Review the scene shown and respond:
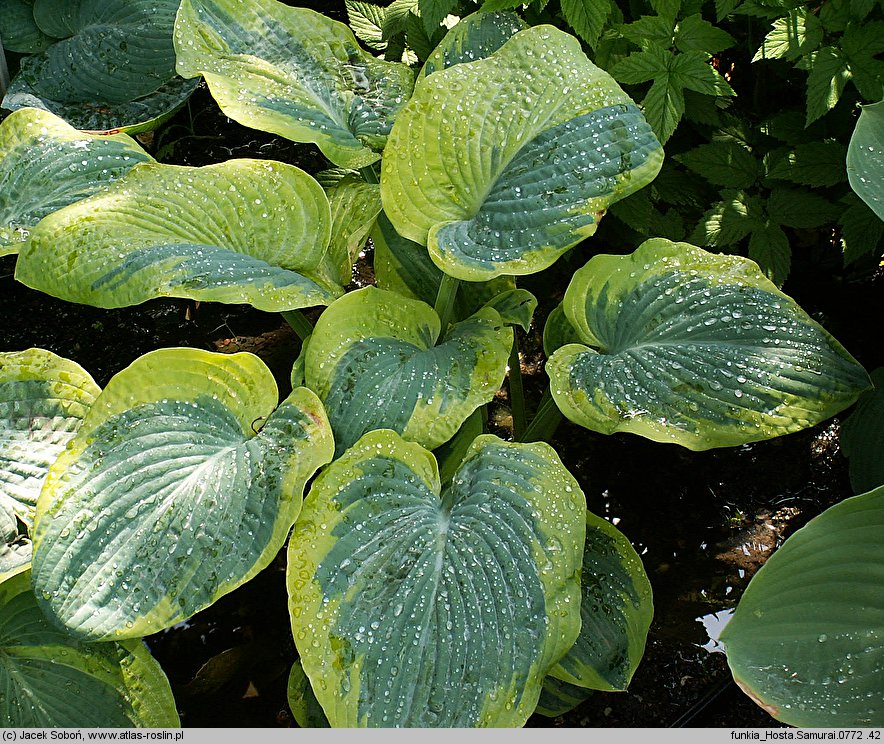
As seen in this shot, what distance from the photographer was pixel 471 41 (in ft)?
4.56

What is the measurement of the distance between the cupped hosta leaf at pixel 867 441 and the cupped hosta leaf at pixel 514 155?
1.79 ft

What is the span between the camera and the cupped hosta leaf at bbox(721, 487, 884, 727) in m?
0.89

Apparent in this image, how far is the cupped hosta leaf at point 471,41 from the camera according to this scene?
1381mm

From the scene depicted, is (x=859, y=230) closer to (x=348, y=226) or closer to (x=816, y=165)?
(x=816, y=165)

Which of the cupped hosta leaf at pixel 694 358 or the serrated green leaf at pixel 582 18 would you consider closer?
the cupped hosta leaf at pixel 694 358

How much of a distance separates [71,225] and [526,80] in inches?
26.5

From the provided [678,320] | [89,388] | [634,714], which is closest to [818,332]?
[678,320]

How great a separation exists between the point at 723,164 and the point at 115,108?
1275mm

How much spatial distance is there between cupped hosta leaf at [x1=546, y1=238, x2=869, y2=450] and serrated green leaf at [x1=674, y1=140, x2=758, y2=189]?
0.40m

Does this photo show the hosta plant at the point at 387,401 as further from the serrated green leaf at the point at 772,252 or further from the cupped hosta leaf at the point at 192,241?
the serrated green leaf at the point at 772,252

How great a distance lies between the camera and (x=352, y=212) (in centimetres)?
142

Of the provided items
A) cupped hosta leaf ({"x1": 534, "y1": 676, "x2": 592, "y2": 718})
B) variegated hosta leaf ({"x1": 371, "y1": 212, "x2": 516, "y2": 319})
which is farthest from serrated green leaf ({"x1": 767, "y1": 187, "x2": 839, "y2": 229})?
cupped hosta leaf ({"x1": 534, "y1": 676, "x2": 592, "y2": 718})

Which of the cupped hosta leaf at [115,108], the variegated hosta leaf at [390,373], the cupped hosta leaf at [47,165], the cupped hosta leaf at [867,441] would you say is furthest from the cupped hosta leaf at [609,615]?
the cupped hosta leaf at [115,108]

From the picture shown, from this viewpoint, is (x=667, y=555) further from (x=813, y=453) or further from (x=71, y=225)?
(x=71, y=225)
